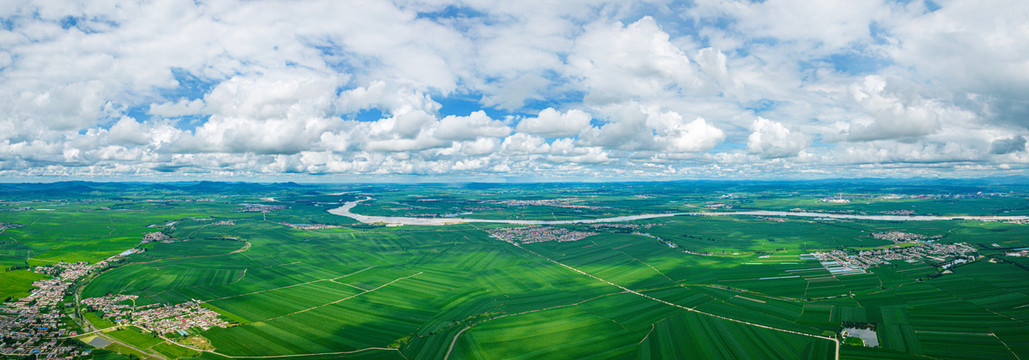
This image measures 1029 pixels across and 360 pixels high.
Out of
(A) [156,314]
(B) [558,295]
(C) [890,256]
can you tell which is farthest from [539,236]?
(A) [156,314]

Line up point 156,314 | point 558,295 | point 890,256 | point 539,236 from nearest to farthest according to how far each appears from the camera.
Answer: point 156,314 → point 558,295 → point 890,256 → point 539,236

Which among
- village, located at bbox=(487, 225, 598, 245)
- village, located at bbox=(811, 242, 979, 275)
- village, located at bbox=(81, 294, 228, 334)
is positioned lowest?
village, located at bbox=(81, 294, 228, 334)

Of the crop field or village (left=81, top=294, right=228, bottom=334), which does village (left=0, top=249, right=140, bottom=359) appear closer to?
the crop field

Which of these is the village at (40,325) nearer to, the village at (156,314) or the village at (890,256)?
the village at (156,314)

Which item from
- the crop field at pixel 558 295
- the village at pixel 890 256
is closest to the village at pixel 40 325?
the crop field at pixel 558 295

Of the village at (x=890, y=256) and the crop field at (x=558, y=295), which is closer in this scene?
the crop field at (x=558, y=295)

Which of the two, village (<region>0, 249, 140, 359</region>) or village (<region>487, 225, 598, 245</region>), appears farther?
village (<region>487, 225, 598, 245</region>)

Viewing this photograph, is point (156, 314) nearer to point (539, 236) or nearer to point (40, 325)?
point (40, 325)

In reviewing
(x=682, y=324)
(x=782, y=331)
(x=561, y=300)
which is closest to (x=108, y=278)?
(x=561, y=300)

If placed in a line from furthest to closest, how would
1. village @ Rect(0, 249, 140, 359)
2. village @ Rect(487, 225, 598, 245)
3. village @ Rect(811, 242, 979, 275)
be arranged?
village @ Rect(487, 225, 598, 245) < village @ Rect(811, 242, 979, 275) < village @ Rect(0, 249, 140, 359)

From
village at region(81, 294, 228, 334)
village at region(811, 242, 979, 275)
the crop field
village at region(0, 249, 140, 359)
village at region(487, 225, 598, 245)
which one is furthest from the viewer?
village at region(487, 225, 598, 245)

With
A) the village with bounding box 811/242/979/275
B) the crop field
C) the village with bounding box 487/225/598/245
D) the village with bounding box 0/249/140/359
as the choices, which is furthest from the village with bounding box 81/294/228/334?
the village with bounding box 811/242/979/275
